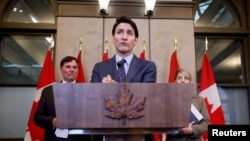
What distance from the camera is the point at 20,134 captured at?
4.42m

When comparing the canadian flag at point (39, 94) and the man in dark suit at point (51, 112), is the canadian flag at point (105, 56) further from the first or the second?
the man in dark suit at point (51, 112)

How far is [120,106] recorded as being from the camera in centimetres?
124

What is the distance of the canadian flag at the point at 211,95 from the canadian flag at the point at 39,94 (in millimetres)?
1932

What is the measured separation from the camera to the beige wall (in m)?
4.22

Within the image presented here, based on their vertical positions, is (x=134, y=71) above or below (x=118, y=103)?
above

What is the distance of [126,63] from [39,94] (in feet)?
8.56

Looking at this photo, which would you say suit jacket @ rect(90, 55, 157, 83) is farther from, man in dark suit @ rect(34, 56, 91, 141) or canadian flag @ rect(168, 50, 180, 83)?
canadian flag @ rect(168, 50, 180, 83)

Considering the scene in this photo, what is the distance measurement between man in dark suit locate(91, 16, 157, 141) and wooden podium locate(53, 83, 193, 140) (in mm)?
300

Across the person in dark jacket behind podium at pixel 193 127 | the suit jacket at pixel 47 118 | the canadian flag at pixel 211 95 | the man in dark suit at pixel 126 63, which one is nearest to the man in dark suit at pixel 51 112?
the suit jacket at pixel 47 118

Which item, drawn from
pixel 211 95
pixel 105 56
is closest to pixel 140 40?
pixel 105 56

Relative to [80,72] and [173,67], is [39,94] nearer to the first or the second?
[80,72]

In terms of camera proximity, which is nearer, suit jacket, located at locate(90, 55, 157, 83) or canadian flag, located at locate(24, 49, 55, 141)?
suit jacket, located at locate(90, 55, 157, 83)

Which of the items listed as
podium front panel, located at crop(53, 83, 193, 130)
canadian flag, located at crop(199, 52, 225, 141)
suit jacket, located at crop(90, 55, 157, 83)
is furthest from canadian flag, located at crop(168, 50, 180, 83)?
podium front panel, located at crop(53, 83, 193, 130)

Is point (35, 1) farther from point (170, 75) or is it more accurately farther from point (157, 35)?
point (170, 75)
